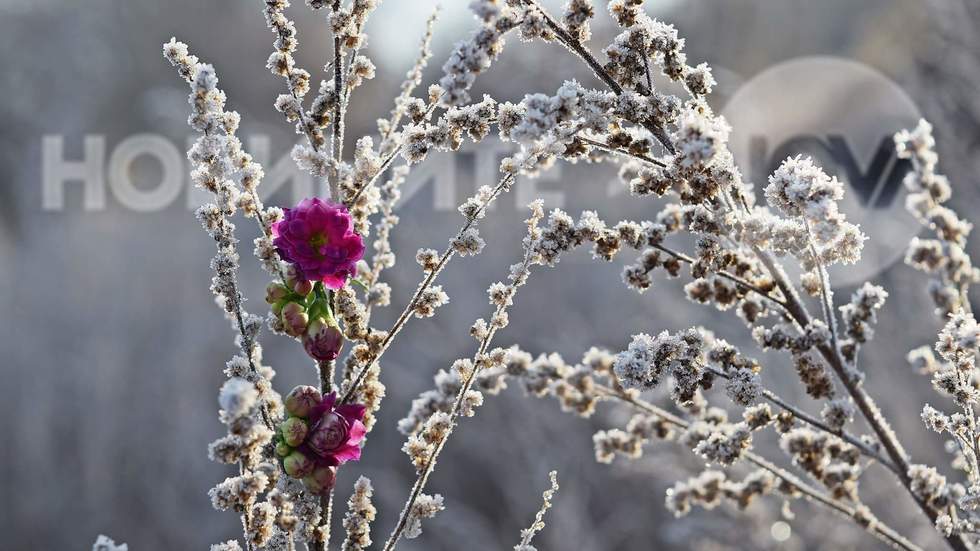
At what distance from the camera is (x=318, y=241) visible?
81cm

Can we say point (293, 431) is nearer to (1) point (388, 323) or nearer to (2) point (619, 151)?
(2) point (619, 151)

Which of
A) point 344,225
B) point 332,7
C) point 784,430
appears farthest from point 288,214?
point 784,430

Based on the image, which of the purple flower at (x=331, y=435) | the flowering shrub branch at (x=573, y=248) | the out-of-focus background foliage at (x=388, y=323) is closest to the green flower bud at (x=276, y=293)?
the flowering shrub branch at (x=573, y=248)

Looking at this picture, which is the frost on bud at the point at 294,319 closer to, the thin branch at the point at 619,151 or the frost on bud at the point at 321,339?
the frost on bud at the point at 321,339

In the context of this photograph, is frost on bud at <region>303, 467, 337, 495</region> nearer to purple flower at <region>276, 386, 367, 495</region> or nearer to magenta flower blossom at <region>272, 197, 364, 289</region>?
purple flower at <region>276, 386, 367, 495</region>

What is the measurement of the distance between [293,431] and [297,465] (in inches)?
1.2

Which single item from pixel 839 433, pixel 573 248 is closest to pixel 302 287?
pixel 573 248

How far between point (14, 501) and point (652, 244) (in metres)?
4.98

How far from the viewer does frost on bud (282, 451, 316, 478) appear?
801 mm

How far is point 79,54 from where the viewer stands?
9250 millimetres

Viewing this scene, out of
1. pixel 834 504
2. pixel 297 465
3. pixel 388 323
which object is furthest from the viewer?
pixel 388 323

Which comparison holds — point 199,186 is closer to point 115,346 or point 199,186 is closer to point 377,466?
point 377,466

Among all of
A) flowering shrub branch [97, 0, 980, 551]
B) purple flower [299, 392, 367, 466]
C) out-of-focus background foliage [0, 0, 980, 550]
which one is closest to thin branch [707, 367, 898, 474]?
flowering shrub branch [97, 0, 980, 551]

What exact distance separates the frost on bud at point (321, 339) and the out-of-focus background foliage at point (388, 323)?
151 cm
